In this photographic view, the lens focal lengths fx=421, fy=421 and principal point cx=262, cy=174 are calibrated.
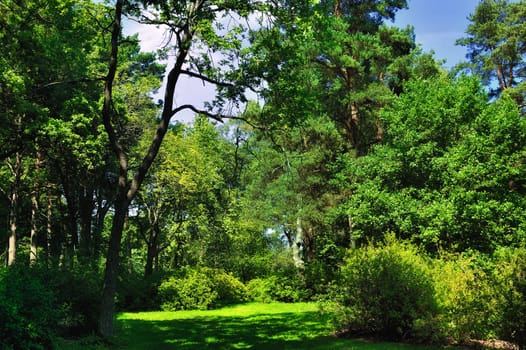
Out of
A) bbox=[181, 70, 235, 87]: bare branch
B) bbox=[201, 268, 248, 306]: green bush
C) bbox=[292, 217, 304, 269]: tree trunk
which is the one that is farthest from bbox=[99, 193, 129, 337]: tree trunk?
bbox=[292, 217, 304, 269]: tree trunk

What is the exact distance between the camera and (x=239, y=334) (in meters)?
13.0

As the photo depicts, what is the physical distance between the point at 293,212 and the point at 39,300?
20.3m

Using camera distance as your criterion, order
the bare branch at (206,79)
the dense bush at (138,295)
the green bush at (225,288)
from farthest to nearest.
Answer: the green bush at (225,288)
the dense bush at (138,295)
the bare branch at (206,79)

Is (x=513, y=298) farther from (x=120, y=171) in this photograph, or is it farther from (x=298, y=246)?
(x=298, y=246)

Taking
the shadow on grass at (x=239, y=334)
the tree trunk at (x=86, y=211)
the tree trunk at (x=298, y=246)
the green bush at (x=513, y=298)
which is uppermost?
the tree trunk at (x=86, y=211)

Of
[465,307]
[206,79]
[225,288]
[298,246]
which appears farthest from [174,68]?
[298,246]

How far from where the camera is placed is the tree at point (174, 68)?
35.4 feet

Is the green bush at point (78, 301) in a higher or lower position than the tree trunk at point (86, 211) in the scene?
lower

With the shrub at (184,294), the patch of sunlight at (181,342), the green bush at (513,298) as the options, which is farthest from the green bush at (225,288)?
the green bush at (513,298)

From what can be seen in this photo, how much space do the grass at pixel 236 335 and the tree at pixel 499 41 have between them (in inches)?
920

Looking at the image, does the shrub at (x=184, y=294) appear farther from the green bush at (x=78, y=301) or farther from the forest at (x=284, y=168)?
the green bush at (x=78, y=301)

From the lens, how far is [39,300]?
6.56 metres

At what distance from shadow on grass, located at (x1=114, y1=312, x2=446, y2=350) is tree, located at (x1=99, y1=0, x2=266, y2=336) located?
286cm

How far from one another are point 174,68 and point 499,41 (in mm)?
28989
